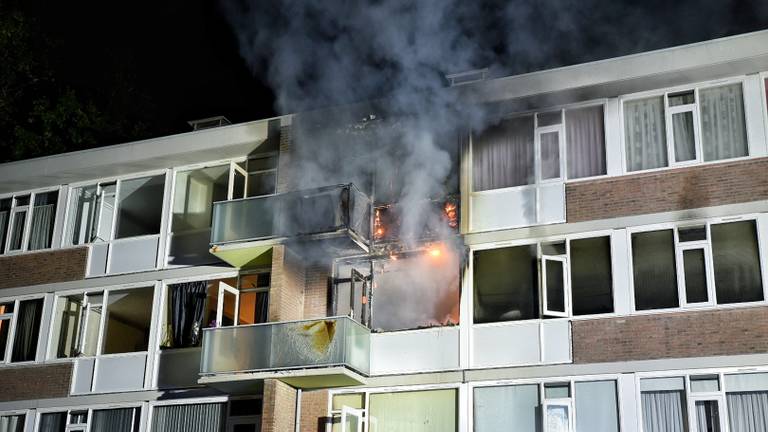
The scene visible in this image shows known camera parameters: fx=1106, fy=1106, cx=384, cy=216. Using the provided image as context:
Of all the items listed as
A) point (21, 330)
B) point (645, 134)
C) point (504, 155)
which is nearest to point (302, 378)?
point (504, 155)

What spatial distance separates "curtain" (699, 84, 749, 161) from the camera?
17.7 m

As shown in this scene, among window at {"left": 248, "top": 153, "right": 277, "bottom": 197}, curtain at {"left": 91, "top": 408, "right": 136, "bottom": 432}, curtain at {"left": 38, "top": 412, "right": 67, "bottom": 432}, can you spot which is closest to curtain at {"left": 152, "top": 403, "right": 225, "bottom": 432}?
curtain at {"left": 91, "top": 408, "right": 136, "bottom": 432}

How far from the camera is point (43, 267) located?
899 inches

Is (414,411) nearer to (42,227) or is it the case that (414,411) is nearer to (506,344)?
(506,344)

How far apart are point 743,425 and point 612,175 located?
179 inches

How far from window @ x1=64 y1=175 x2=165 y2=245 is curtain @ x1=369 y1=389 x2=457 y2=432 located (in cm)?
645

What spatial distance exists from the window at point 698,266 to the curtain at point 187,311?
8207 mm

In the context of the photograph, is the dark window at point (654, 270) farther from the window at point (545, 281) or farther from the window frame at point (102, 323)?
the window frame at point (102, 323)

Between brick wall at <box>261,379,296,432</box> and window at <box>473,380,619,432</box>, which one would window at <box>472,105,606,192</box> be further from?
brick wall at <box>261,379,296,432</box>

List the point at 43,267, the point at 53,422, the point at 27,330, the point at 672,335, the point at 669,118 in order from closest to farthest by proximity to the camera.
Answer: the point at 672,335, the point at 669,118, the point at 53,422, the point at 27,330, the point at 43,267

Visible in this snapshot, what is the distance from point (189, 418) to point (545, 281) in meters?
6.96

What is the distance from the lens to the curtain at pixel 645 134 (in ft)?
59.6

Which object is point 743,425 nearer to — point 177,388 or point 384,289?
point 384,289

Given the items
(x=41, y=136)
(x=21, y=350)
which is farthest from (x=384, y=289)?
(x=41, y=136)
